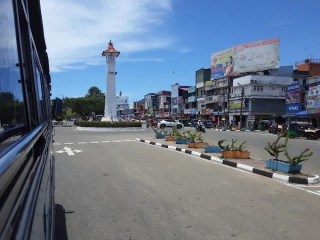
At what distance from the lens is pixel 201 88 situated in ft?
232

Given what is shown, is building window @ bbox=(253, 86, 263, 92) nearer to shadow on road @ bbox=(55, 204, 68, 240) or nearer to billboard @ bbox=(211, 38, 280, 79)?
billboard @ bbox=(211, 38, 280, 79)

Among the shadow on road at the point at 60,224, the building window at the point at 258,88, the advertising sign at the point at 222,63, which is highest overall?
the advertising sign at the point at 222,63

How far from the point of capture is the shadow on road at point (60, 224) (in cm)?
411

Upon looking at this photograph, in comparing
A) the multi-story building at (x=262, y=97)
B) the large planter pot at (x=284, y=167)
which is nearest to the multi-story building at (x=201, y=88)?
the multi-story building at (x=262, y=97)

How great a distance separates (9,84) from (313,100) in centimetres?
3894

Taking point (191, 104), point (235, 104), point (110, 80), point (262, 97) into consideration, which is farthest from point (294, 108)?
point (191, 104)

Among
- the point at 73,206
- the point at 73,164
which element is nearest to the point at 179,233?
the point at 73,206

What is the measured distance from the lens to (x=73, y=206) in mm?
5438

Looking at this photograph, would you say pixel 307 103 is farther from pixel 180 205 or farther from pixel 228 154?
pixel 180 205

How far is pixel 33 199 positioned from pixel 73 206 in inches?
167

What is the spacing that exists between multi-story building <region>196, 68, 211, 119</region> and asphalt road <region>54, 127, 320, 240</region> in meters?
60.3

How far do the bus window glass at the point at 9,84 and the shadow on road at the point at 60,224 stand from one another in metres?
2.68

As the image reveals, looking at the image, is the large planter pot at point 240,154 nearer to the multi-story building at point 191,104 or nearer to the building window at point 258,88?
the building window at point 258,88

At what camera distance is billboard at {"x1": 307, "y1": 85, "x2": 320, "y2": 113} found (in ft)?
116
